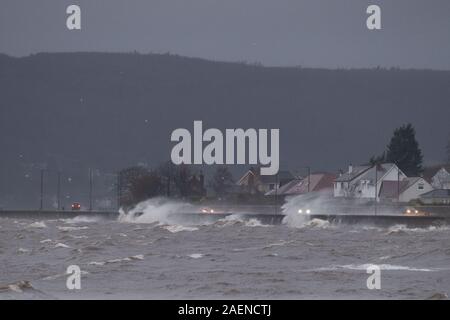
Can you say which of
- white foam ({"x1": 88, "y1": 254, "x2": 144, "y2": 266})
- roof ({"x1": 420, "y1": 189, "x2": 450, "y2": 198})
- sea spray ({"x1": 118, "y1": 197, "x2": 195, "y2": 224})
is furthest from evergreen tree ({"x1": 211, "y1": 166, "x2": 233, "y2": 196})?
white foam ({"x1": 88, "y1": 254, "x2": 144, "y2": 266})

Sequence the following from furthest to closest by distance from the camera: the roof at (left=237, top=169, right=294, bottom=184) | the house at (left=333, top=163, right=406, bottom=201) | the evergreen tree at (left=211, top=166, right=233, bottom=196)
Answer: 1. the evergreen tree at (left=211, top=166, right=233, bottom=196)
2. the roof at (left=237, top=169, right=294, bottom=184)
3. the house at (left=333, top=163, right=406, bottom=201)

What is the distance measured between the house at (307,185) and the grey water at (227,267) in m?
92.8

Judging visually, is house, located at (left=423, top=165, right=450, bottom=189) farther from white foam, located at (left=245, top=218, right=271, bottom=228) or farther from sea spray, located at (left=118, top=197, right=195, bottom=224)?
white foam, located at (left=245, top=218, right=271, bottom=228)

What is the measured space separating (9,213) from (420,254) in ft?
364

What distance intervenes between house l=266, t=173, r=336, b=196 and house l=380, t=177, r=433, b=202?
797 inches

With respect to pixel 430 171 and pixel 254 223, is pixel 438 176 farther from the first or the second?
pixel 254 223

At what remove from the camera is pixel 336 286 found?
118ft

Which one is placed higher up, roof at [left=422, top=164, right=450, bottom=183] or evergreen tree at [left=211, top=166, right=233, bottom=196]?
roof at [left=422, top=164, right=450, bottom=183]

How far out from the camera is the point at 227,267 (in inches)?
1719

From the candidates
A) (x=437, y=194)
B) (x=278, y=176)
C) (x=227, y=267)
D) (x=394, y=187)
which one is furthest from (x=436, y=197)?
(x=227, y=267)

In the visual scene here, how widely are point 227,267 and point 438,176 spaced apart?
115 meters

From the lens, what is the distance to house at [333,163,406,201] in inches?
5674
